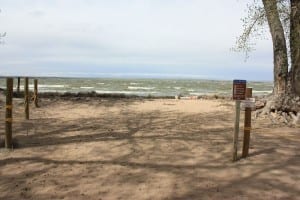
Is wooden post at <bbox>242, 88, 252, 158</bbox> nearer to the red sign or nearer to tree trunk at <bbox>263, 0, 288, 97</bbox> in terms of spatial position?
the red sign

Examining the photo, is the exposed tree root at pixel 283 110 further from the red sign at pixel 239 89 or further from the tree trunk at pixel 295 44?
the red sign at pixel 239 89

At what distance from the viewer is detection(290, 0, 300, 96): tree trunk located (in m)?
14.0

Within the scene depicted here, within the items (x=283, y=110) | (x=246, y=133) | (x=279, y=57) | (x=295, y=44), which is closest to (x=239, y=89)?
(x=246, y=133)

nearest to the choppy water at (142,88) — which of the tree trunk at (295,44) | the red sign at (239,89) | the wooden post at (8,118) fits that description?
the tree trunk at (295,44)

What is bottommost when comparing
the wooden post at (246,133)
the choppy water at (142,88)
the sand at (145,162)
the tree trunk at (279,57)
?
the choppy water at (142,88)

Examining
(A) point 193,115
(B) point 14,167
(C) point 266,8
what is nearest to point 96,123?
(A) point 193,115

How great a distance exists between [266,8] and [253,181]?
27.0 feet

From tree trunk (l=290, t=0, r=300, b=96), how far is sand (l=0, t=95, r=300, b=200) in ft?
6.65

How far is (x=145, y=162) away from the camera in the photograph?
27.4ft

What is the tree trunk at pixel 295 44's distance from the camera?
14.0 meters

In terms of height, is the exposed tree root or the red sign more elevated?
the red sign

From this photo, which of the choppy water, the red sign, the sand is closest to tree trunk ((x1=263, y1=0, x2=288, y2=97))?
the sand

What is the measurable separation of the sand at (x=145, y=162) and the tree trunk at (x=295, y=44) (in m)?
2.03

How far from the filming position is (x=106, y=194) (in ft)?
22.4
